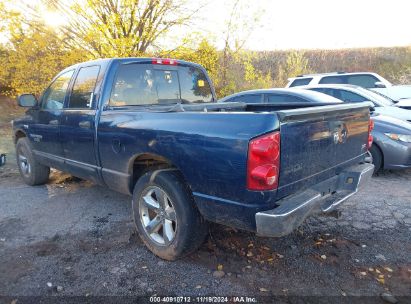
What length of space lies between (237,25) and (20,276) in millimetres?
9584

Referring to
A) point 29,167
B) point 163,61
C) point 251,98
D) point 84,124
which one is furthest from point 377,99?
point 29,167

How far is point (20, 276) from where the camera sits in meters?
2.95

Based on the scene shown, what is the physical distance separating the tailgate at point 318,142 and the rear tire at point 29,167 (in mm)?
4440

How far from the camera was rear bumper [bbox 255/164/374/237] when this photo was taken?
7.75 feet

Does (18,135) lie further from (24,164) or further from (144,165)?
(144,165)

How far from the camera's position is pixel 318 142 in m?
2.73

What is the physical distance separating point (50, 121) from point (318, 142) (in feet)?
11.9

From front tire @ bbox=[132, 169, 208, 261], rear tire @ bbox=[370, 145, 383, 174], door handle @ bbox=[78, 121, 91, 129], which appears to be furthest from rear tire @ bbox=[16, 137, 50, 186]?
rear tire @ bbox=[370, 145, 383, 174]

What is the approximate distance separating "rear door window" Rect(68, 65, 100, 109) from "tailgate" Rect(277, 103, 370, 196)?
2.43 metres

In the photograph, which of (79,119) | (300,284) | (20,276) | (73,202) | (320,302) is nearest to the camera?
(320,302)

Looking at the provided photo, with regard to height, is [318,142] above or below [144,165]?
above

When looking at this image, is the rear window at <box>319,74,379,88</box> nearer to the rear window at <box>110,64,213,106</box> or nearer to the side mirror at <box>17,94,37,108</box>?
the rear window at <box>110,64,213,106</box>

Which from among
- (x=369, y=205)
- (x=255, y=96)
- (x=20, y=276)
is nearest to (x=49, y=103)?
(x=20, y=276)

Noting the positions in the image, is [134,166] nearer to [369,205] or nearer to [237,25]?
[369,205]
